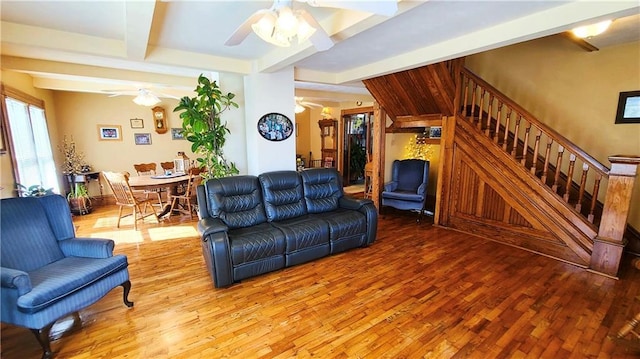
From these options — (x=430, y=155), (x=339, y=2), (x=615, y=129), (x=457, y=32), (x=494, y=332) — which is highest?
(x=457, y=32)

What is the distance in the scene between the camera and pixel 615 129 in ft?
11.5

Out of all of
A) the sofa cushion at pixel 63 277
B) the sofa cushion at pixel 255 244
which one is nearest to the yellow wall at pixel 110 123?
the sofa cushion at pixel 63 277

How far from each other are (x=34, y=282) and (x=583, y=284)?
458 cm

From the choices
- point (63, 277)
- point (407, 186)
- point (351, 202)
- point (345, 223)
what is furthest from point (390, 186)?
point (63, 277)

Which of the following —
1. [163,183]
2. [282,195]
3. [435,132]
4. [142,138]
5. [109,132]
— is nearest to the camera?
[282,195]

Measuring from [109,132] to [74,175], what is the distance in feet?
4.15

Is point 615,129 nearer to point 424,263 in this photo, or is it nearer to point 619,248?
point 619,248

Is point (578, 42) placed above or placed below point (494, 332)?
above

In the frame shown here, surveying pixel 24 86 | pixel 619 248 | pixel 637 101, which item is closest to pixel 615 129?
pixel 637 101

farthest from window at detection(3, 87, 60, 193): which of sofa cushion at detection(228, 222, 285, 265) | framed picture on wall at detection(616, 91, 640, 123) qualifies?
framed picture on wall at detection(616, 91, 640, 123)

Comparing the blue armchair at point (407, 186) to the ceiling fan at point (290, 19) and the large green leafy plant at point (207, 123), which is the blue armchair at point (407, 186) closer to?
the large green leafy plant at point (207, 123)

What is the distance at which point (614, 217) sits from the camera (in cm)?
275

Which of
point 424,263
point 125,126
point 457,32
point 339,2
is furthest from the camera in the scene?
point 125,126

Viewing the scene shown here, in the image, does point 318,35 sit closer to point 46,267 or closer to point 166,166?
point 46,267
